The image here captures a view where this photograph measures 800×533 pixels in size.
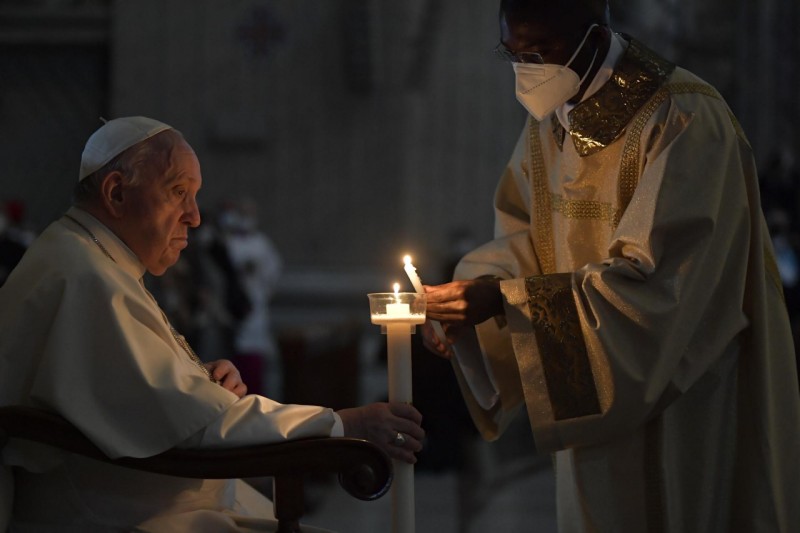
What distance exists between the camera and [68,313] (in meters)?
2.41

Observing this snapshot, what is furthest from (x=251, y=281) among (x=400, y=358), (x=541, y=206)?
(x=400, y=358)

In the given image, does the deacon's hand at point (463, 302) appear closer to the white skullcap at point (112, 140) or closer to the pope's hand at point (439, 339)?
the pope's hand at point (439, 339)

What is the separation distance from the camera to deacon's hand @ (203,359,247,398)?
278 centimetres

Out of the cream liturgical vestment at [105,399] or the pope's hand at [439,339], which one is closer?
the cream liturgical vestment at [105,399]

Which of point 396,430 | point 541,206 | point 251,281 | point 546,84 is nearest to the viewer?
point 396,430

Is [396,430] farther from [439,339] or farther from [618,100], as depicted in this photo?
[618,100]

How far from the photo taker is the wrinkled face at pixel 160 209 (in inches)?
103

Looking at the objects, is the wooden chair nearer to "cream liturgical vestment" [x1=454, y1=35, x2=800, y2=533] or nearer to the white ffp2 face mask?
"cream liturgical vestment" [x1=454, y1=35, x2=800, y2=533]

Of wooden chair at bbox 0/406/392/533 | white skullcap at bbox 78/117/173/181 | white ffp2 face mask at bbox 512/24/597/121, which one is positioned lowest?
wooden chair at bbox 0/406/392/533

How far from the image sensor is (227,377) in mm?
2789

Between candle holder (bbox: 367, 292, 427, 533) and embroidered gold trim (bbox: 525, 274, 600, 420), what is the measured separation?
0.48 meters

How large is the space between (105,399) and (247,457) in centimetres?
29

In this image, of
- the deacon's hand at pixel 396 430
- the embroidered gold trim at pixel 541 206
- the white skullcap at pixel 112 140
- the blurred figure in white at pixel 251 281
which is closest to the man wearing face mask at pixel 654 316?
the embroidered gold trim at pixel 541 206

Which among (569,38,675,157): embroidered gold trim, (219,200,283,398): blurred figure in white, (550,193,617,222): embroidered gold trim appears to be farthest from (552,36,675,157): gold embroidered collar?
(219,200,283,398): blurred figure in white
